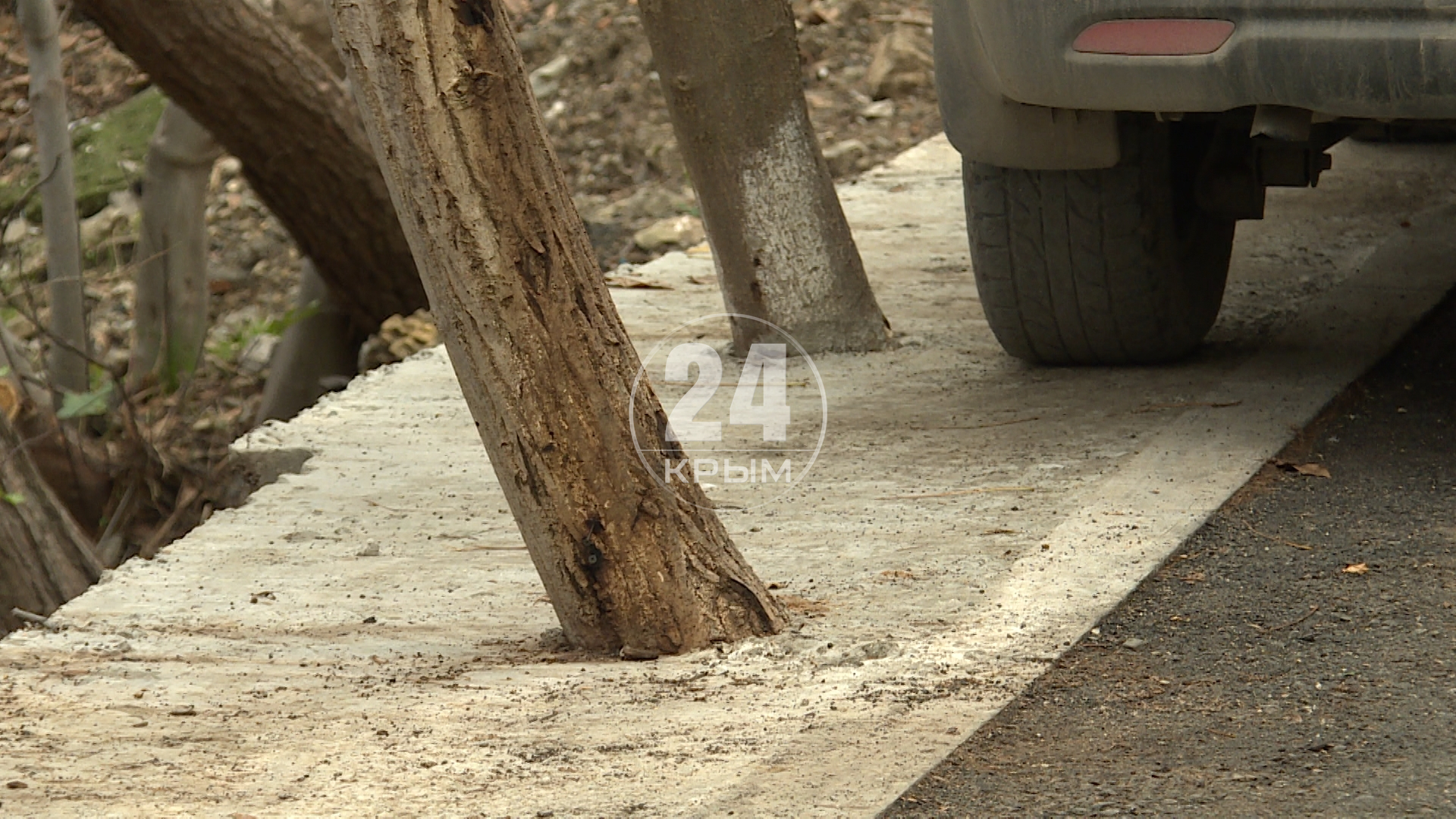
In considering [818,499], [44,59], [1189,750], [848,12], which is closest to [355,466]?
[818,499]

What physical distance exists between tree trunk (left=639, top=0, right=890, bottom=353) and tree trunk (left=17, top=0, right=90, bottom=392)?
350 centimetres

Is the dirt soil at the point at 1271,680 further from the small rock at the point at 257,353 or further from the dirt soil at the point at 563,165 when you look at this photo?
the small rock at the point at 257,353

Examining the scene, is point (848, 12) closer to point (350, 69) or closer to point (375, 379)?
point (375, 379)

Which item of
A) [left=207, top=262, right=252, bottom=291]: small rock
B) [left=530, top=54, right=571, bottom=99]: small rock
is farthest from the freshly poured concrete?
[left=207, top=262, right=252, bottom=291]: small rock

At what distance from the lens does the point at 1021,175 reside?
4293 millimetres

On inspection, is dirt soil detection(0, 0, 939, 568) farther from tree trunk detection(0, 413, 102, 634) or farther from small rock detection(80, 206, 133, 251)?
tree trunk detection(0, 413, 102, 634)

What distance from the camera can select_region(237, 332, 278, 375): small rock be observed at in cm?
Answer: 928

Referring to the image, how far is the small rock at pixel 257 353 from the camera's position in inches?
365

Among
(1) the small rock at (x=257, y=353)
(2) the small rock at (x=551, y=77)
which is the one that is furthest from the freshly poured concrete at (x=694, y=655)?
(2) the small rock at (x=551, y=77)

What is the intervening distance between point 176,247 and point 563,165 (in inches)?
89.0

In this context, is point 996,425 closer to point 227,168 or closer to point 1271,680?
point 1271,680

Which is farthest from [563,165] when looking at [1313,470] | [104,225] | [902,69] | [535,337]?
[535,337]

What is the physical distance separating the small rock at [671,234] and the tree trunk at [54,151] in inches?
96.2

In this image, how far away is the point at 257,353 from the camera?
31.3ft
